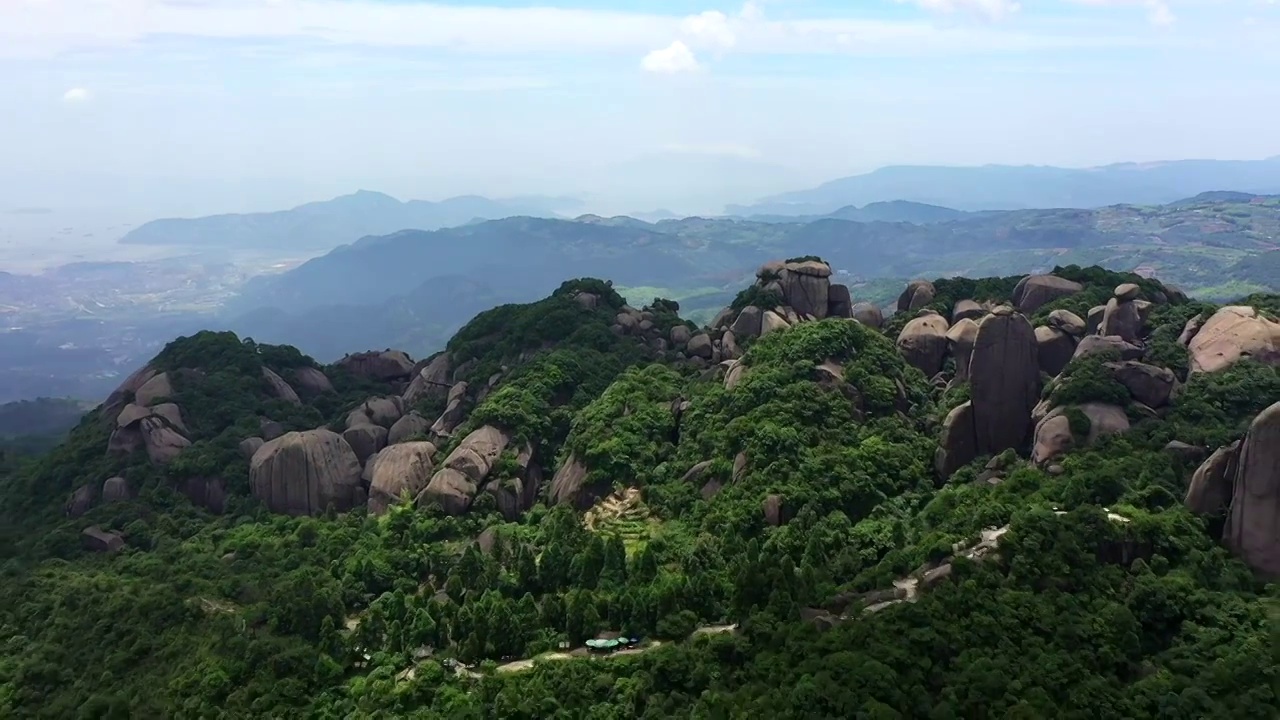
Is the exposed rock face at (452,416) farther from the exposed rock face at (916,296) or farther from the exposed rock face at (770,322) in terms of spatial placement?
the exposed rock face at (916,296)

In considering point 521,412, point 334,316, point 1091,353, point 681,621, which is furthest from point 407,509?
point 334,316

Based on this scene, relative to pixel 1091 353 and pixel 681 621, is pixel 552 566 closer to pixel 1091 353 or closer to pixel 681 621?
pixel 681 621

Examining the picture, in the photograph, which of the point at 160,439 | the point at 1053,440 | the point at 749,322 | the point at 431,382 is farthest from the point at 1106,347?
the point at 160,439

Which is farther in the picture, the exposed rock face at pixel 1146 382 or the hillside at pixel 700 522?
the exposed rock face at pixel 1146 382

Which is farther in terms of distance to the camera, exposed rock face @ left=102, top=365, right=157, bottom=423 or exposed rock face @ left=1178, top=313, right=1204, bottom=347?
exposed rock face @ left=102, top=365, right=157, bottom=423

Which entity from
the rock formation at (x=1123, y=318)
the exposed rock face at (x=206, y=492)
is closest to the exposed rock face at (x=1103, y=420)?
the rock formation at (x=1123, y=318)

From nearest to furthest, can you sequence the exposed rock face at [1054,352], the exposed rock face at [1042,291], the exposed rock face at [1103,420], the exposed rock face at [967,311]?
1. the exposed rock face at [1103,420]
2. the exposed rock face at [1054,352]
3. the exposed rock face at [967,311]
4. the exposed rock face at [1042,291]

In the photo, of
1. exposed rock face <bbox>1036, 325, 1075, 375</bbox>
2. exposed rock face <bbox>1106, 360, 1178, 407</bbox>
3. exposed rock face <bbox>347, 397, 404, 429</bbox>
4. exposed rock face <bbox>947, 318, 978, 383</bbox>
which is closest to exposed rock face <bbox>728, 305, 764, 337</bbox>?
exposed rock face <bbox>947, 318, 978, 383</bbox>

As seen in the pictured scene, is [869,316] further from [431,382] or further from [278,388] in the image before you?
[278,388]

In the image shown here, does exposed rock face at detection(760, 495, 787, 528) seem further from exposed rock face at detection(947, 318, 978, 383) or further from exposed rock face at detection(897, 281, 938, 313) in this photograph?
exposed rock face at detection(897, 281, 938, 313)
